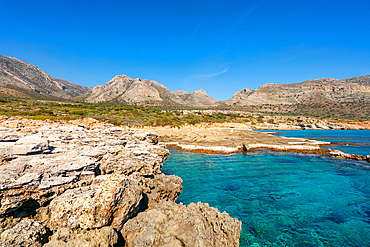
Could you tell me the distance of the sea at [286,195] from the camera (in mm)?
8359

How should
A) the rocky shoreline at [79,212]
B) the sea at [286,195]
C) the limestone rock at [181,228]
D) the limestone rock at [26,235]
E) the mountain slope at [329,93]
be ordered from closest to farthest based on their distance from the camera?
the limestone rock at [26,235]
the rocky shoreline at [79,212]
the limestone rock at [181,228]
the sea at [286,195]
the mountain slope at [329,93]

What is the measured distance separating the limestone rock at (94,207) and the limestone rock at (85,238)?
6.3 inches

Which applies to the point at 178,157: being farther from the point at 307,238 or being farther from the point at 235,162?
the point at 307,238

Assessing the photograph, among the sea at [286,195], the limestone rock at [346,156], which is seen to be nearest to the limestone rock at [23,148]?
the sea at [286,195]

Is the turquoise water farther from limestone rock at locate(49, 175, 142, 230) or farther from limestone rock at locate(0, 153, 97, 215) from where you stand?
limestone rock at locate(0, 153, 97, 215)

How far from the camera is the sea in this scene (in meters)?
8.36

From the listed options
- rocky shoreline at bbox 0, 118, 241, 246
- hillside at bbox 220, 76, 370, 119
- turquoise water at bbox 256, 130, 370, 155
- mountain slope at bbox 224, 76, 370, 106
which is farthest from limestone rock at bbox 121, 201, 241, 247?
mountain slope at bbox 224, 76, 370, 106

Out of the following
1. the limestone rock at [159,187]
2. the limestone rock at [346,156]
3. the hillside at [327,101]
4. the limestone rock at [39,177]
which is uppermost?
the hillside at [327,101]

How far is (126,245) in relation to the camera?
501cm

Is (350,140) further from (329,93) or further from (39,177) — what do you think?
(329,93)

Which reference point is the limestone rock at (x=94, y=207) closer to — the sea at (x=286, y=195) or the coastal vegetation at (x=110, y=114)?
the sea at (x=286, y=195)

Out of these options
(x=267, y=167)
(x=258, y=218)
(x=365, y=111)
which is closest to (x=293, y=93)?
(x=365, y=111)

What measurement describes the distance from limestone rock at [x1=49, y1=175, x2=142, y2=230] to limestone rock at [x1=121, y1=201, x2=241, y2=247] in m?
0.52

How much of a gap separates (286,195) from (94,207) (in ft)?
46.4
